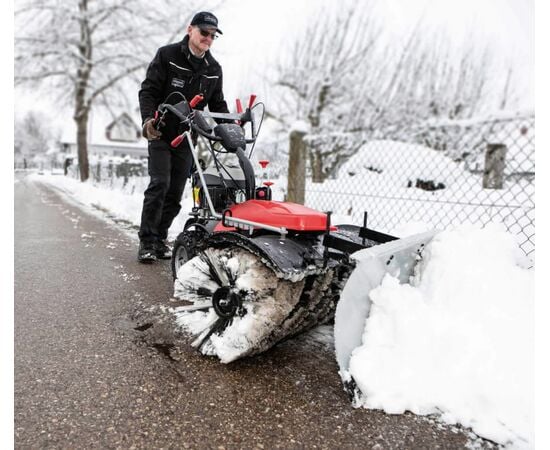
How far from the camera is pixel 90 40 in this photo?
17125mm

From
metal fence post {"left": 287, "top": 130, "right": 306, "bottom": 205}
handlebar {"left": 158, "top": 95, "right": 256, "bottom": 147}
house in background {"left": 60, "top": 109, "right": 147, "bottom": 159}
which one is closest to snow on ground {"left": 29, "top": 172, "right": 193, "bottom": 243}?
metal fence post {"left": 287, "top": 130, "right": 306, "bottom": 205}

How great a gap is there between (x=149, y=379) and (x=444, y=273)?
1.36 m

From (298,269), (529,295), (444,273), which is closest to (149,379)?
(298,269)

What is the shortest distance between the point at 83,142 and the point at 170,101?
1688 cm

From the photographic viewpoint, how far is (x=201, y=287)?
2.31m

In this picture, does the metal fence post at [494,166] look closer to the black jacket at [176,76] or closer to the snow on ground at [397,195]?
the snow on ground at [397,195]

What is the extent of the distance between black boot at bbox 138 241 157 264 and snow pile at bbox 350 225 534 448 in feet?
8.40

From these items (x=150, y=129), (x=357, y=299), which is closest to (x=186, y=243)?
(x=150, y=129)

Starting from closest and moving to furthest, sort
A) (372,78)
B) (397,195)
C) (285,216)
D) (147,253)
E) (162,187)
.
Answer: (285,216)
(162,187)
(147,253)
(397,195)
(372,78)

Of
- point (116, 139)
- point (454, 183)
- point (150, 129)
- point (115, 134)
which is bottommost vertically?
point (454, 183)

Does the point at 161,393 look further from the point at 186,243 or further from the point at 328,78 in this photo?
the point at 328,78

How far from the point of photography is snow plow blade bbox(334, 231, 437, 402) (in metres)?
1.80

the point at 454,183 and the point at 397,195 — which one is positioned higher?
the point at 454,183
